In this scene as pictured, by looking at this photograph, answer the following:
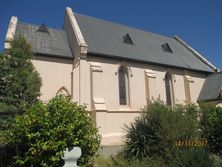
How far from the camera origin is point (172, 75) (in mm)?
25547

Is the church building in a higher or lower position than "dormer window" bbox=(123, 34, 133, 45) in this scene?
lower

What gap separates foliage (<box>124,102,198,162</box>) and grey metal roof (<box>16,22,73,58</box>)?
11.0 meters

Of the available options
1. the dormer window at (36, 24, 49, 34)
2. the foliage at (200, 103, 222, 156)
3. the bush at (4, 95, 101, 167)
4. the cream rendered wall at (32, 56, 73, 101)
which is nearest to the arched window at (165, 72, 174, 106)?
the foliage at (200, 103, 222, 156)

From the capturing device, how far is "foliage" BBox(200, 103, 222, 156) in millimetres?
13375

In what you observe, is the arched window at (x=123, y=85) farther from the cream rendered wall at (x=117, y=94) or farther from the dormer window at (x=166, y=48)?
the dormer window at (x=166, y=48)

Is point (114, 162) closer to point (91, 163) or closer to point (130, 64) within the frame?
point (91, 163)

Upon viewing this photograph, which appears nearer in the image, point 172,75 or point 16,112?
point 16,112

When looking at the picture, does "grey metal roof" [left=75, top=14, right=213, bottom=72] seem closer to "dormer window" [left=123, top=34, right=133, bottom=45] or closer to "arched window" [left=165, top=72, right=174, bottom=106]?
"dormer window" [left=123, top=34, right=133, bottom=45]

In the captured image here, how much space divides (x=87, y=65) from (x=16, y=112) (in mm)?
7798

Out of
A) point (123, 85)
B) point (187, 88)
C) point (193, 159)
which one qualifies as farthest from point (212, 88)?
point (193, 159)

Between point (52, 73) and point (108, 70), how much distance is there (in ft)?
15.9

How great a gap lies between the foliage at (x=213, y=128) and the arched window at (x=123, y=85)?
27.6ft

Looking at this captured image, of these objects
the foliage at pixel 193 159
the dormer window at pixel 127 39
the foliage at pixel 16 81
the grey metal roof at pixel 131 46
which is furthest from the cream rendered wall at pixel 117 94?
the foliage at pixel 193 159

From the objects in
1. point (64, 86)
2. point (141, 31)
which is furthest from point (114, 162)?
point (141, 31)
